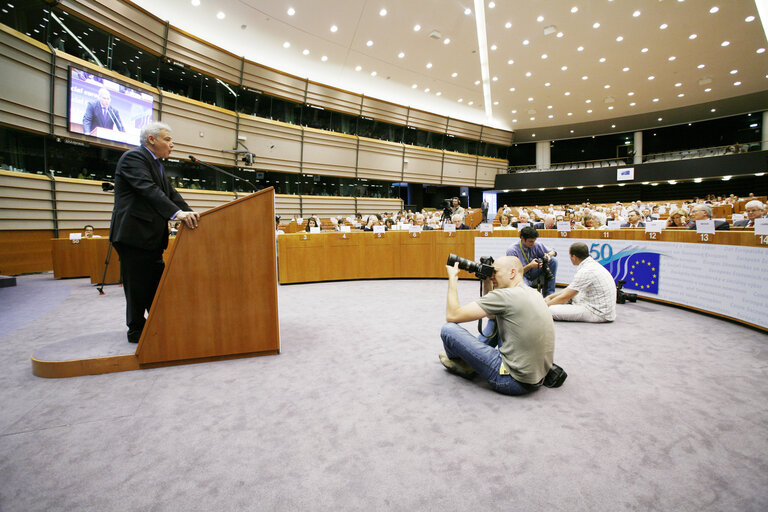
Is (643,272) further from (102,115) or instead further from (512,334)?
(102,115)

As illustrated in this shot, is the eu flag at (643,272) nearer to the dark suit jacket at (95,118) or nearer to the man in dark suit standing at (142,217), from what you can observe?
the man in dark suit standing at (142,217)

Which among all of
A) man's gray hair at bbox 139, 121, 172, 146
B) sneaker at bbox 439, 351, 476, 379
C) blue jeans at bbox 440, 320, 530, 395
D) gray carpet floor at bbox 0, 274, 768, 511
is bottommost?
gray carpet floor at bbox 0, 274, 768, 511

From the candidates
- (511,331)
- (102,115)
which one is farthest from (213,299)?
(102,115)

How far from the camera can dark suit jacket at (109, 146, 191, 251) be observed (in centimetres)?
232

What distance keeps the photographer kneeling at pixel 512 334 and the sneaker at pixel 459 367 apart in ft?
0.57

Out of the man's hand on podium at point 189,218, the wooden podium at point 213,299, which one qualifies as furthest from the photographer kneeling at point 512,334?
the man's hand on podium at point 189,218

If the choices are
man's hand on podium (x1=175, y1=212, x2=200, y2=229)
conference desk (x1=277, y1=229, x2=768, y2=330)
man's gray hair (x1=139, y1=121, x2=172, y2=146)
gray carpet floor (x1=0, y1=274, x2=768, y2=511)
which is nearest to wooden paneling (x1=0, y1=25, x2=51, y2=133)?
conference desk (x1=277, y1=229, x2=768, y2=330)

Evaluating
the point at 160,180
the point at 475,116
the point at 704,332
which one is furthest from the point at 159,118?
the point at 475,116

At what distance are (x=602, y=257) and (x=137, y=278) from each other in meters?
5.80

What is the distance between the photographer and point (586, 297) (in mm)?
3580

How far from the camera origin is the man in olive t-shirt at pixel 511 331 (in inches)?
73.9

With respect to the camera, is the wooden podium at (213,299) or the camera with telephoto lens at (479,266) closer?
the camera with telephoto lens at (479,266)

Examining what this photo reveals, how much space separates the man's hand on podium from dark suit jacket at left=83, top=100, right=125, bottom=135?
822 cm

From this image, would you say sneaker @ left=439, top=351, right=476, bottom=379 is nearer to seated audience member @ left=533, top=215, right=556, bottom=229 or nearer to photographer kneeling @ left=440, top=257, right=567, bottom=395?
photographer kneeling @ left=440, top=257, right=567, bottom=395
